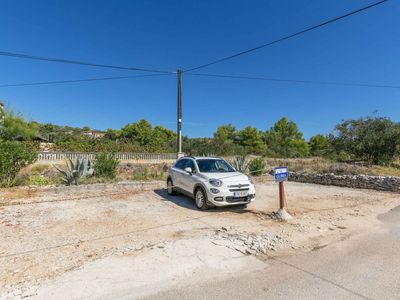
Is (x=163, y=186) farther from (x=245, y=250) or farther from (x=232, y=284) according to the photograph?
(x=232, y=284)

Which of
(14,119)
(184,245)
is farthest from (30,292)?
(14,119)

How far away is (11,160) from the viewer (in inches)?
371

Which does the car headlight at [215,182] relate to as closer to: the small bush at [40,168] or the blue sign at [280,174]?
the blue sign at [280,174]

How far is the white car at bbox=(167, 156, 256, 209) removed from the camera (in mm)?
7191

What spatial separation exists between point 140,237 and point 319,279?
3332 mm

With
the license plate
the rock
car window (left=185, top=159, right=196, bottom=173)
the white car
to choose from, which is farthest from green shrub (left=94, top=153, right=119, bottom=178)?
the rock

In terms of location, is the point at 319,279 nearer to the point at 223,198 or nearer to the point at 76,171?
the point at 223,198

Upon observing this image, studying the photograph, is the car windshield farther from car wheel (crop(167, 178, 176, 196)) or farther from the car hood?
car wheel (crop(167, 178, 176, 196))

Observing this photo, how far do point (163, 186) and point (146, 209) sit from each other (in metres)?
3.73

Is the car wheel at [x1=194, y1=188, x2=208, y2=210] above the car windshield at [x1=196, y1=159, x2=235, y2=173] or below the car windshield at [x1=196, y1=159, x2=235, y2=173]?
below

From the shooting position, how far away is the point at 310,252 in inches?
180

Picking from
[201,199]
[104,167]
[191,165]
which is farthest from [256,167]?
[104,167]

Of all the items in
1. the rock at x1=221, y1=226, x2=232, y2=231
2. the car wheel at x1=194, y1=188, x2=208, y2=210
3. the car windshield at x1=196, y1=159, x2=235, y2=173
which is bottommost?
the rock at x1=221, y1=226, x2=232, y2=231

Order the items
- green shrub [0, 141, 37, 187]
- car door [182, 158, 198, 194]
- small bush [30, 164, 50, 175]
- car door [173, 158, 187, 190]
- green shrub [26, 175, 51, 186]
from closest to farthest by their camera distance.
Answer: car door [182, 158, 198, 194]
car door [173, 158, 187, 190]
green shrub [0, 141, 37, 187]
green shrub [26, 175, 51, 186]
small bush [30, 164, 50, 175]
